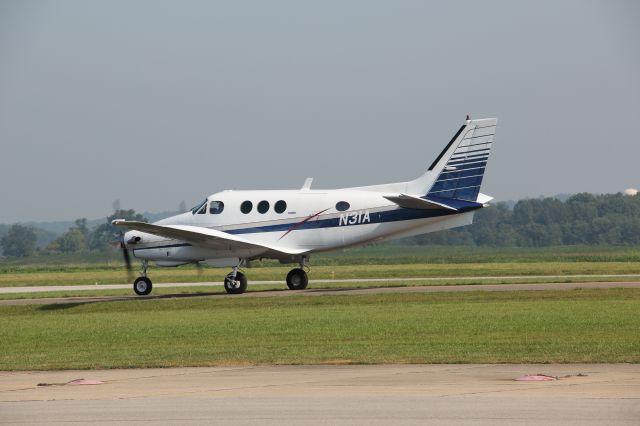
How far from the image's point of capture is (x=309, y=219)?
151 feet

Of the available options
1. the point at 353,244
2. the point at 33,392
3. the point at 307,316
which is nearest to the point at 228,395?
the point at 33,392

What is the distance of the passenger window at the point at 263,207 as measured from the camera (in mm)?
46750

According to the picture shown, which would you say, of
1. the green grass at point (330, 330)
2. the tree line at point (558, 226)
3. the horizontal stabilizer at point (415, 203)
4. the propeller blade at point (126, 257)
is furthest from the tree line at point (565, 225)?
the green grass at point (330, 330)

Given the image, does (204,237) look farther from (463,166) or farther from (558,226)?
(558,226)

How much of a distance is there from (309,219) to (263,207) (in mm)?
2049

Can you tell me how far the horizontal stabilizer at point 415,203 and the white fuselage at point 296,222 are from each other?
0.32 m

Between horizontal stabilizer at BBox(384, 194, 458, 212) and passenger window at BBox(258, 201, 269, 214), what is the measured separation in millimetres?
5350

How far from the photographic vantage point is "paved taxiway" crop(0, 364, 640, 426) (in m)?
16.2

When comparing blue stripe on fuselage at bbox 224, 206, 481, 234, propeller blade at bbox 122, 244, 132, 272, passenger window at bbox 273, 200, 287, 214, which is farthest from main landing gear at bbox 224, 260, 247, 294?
propeller blade at bbox 122, 244, 132, 272

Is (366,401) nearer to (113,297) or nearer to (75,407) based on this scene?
(75,407)

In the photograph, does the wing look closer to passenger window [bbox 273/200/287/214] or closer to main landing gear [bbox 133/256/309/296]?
main landing gear [bbox 133/256/309/296]

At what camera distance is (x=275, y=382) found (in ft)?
67.5

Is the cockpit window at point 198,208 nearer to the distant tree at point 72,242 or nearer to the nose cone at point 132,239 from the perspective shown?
the nose cone at point 132,239

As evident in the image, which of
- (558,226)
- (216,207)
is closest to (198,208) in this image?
(216,207)
